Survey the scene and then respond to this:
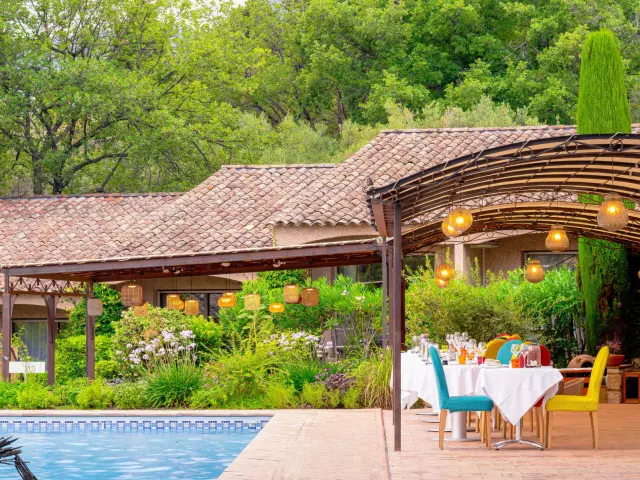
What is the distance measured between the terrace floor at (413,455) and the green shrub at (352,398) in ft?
5.23

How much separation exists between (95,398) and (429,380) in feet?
22.7

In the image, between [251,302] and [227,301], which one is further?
[251,302]

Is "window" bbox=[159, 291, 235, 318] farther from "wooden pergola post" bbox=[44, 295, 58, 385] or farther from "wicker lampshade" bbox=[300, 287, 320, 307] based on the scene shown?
"wicker lampshade" bbox=[300, 287, 320, 307]

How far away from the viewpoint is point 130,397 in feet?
55.2

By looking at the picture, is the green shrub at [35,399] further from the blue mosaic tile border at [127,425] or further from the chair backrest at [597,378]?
the chair backrest at [597,378]

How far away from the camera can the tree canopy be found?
111ft

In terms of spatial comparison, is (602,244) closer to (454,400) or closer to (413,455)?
(454,400)

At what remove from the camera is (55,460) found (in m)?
13.1

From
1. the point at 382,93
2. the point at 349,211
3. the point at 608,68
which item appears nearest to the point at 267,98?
the point at 382,93

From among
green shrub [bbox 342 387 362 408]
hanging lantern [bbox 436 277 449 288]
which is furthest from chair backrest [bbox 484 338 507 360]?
hanging lantern [bbox 436 277 449 288]

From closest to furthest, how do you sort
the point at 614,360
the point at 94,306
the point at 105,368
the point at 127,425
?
the point at 127,425
the point at 614,360
the point at 94,306
the point at 105,368

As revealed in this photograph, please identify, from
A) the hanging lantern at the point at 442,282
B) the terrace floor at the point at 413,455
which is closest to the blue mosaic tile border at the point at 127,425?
the terrace floor at the point at 413,455

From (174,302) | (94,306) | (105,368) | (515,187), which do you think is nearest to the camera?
(515,187)

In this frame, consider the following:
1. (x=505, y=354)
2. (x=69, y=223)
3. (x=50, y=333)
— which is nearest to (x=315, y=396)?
(x=505, y=354)
